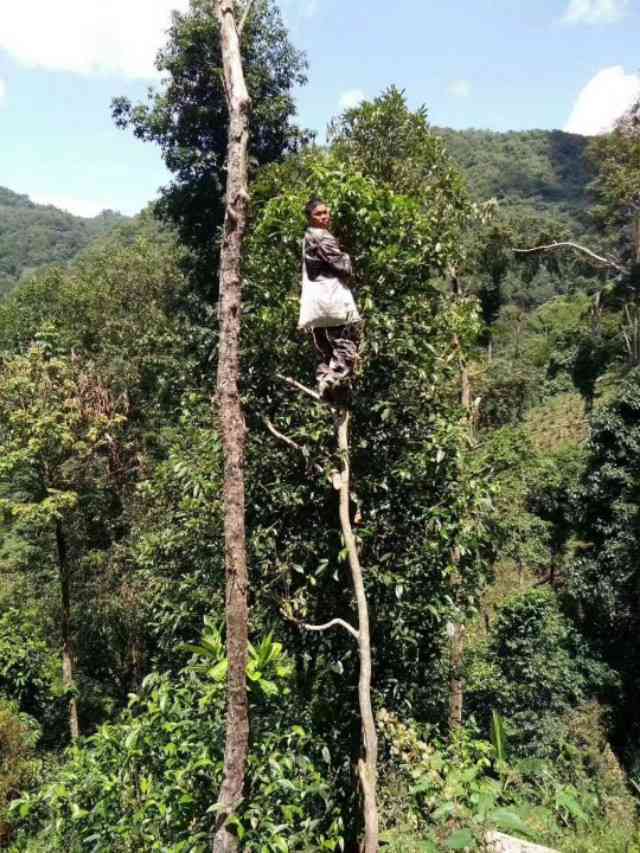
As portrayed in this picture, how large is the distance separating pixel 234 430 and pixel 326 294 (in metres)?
0.89

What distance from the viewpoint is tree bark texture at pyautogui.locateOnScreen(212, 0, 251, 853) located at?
8.95 ft

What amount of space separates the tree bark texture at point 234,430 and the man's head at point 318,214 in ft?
1.55

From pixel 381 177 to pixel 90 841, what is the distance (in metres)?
5.80

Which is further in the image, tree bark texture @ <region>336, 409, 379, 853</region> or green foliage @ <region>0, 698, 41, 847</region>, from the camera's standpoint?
green foliage @ <region>0, 698, 41, 847</region>

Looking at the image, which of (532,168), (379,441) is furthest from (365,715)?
(532,168)

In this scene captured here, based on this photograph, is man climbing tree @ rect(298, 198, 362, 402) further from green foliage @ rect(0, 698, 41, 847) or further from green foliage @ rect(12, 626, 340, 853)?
green foliage @ rect(0, 698, 41, 847)

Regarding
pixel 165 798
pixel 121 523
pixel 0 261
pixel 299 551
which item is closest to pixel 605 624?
pixel 121 523

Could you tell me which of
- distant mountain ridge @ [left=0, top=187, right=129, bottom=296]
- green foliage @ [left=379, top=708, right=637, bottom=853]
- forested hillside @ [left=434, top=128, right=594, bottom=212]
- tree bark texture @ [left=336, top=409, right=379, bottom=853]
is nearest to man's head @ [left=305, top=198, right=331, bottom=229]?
tree bark texture @ [left=336, top=409, right=379, bottom=853]

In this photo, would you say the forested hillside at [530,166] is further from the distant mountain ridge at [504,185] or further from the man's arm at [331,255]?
the man's arm at [331,255]

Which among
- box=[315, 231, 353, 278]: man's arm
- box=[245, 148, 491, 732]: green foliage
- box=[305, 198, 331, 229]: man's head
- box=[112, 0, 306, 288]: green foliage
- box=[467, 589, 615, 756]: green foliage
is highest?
box=[112, 0, 306, 288]: green foliage

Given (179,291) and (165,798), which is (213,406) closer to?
(165,798)

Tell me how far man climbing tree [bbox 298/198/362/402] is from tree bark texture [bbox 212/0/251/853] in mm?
485

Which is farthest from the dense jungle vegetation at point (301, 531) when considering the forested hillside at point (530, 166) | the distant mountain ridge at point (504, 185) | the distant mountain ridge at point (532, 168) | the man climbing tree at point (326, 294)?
the forested hillside at point (530, 166)

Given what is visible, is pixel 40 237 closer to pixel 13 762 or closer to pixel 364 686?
pixel 13 762
